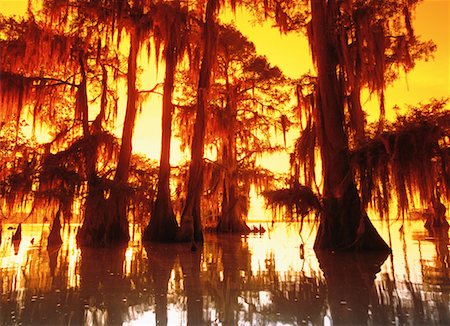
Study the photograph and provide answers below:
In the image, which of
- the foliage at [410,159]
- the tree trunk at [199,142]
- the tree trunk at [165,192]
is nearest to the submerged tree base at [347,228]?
the foliage at [410,159]

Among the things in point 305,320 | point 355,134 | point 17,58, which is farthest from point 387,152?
point 17,58

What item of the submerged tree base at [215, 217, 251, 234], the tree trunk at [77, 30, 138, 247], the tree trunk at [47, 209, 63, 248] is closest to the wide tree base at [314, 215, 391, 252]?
the tree trunk at [77, 30, 138, 247]

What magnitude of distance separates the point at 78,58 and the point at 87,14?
1656 mm

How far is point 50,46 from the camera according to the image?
508 inches

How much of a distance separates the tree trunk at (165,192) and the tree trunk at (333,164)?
527cm

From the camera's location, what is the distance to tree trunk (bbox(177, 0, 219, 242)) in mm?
13312

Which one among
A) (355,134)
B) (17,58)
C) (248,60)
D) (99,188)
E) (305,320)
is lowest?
(305,320)

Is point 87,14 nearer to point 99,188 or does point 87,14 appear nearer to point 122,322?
point 99,188

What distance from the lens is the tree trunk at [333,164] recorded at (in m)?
9.62

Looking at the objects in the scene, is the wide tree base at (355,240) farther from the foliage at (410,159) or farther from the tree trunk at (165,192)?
the tree trunk at (165,192)

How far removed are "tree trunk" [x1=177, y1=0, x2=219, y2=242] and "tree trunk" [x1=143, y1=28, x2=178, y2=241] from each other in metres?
0.68

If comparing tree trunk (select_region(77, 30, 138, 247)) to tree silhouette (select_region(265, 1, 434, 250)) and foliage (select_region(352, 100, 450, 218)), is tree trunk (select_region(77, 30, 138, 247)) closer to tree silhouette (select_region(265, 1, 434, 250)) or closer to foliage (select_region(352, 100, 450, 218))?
tree silhouette (select_region(265, 1, 434, 250))

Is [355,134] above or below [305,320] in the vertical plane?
above

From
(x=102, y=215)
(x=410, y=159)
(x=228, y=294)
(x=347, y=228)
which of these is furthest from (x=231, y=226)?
(x=228, y=294)
